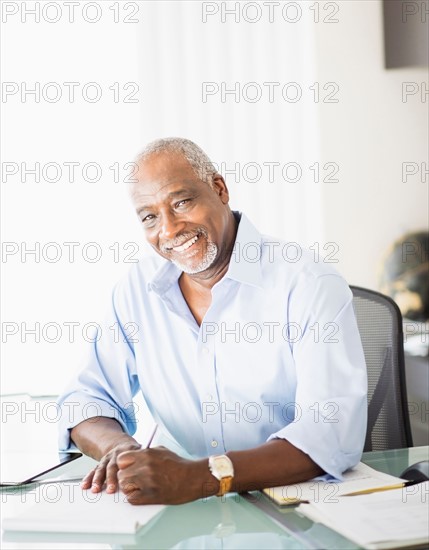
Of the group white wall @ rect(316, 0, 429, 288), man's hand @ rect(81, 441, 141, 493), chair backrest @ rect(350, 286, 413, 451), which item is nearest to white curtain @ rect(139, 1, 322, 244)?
white wall @ rect(316, 0, 429, 288)

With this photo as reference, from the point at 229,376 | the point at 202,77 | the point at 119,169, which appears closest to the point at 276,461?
the point at 229,376

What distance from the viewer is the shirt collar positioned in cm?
179

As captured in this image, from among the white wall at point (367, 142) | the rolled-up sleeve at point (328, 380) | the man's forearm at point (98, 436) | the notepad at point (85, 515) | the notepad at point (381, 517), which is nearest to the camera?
the notepad at point (381, 517)

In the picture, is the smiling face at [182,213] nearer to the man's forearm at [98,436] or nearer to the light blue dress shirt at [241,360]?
the light blue dress shirt at [241,360]

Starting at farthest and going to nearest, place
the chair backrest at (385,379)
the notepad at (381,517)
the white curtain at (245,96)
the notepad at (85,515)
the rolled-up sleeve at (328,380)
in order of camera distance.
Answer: the white curtain at (245,96) → the chair backrest at (385,379) → the rolled-up sleeve at (328,380) → the notepad at (85,515) → the notepad at (381,517)

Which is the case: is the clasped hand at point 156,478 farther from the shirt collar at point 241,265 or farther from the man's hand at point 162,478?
the shirt collar at point 241,265

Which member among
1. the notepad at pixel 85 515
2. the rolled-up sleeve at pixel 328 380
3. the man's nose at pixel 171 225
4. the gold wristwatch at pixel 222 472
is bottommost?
the notepad at pixel 85 515

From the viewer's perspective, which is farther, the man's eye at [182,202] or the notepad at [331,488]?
the man's eye at [182,202]

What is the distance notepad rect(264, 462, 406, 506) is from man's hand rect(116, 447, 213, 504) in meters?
0.12

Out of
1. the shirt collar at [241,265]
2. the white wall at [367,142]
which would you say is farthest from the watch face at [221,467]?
the white wall at [367,142]

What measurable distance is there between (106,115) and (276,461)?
7.46ft

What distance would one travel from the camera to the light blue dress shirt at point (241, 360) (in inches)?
61.8

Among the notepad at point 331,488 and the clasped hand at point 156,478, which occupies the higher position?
the clasped hand at point 156,478

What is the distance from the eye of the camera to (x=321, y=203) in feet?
12.2
